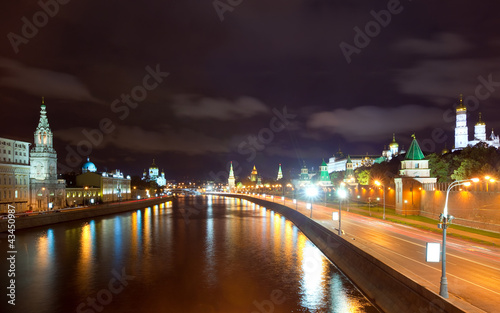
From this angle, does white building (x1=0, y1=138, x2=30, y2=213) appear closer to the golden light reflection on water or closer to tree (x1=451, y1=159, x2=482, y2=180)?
the golden light reflection on water

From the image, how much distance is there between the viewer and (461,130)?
193875 mm

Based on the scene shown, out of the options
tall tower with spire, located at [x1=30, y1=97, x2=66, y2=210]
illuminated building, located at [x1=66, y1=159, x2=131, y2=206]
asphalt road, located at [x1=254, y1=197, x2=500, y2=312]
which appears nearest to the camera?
asphalt road, located at [x1=254, y1=197, x2=500, y2=312]

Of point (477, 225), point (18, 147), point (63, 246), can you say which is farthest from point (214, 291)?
point (18, 147)

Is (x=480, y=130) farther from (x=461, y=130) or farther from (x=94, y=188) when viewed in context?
(x=94, y=188)

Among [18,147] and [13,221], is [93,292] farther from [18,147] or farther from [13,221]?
[18,147]

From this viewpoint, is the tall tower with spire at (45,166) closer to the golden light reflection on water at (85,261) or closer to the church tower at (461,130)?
the golden light reflection on water at (85,261)

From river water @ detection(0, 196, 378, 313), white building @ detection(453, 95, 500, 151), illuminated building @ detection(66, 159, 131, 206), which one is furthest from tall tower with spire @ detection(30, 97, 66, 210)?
white building @ detection(453, 95, 500, 151)

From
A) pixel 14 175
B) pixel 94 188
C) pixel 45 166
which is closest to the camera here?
pixel 14 175

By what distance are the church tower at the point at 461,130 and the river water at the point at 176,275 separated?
16954 centimetres

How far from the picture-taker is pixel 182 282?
29891mm

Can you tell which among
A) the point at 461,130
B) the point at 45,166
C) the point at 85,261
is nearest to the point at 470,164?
the point at 85,261

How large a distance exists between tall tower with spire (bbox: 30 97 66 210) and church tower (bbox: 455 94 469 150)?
176m

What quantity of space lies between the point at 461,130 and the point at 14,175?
189552 millimetres

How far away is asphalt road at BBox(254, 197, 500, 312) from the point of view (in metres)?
18.3
